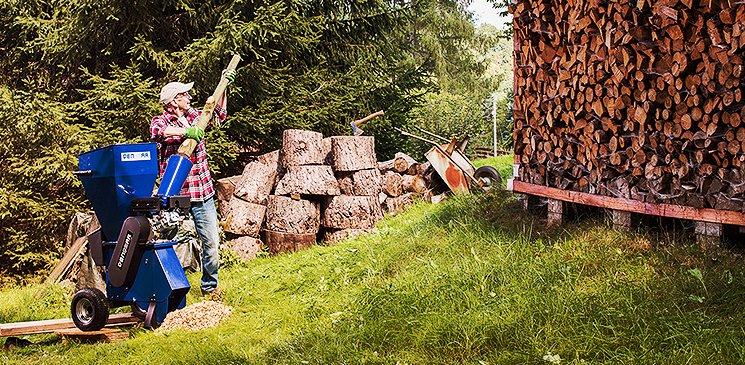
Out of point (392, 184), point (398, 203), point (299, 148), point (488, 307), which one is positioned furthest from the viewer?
point (392, 184)

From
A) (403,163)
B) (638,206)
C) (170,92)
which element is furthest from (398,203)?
(638,206)

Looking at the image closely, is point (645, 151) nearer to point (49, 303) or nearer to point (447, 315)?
point (447, 315)

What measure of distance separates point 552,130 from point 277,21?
4.76 m

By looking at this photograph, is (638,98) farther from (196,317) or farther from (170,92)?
(170,92)

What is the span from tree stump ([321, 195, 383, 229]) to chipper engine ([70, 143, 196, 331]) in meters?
3.00

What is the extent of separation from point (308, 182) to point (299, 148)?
0.39m

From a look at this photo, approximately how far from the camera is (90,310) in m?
5.16

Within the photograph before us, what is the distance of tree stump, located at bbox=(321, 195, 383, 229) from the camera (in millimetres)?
8141

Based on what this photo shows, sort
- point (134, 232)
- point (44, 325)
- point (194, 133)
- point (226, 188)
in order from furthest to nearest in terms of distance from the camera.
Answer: point (226, 188) < point (194, 133) < point (44, 325) < point (134, 232)

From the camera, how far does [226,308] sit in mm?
5488

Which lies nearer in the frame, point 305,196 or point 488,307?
point 488,307

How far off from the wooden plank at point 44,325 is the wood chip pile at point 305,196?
2738 millimetres

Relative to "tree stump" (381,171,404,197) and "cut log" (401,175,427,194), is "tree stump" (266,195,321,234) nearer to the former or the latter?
"tree stump" (381,171,404,197)

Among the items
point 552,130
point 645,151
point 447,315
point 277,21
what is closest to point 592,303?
point 447,315
